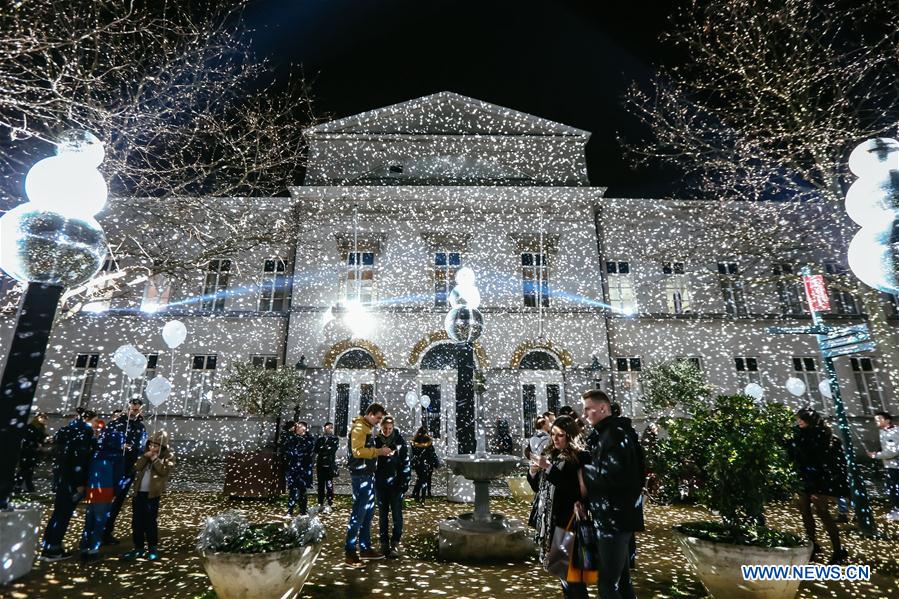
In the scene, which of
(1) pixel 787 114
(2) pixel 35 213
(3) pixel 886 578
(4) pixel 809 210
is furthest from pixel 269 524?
(4) pixel 809 210

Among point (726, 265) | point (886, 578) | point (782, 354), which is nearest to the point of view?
point (886, 578)

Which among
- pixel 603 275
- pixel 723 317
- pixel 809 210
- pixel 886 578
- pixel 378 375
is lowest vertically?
pixel 886 578

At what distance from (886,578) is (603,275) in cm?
1473

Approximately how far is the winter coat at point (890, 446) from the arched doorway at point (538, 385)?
32.0 ft

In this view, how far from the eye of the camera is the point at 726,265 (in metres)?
19.8

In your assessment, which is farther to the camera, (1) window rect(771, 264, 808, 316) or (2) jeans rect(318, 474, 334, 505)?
(1) window rect(771, 264, 808, 316)

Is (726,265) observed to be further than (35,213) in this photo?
Yes

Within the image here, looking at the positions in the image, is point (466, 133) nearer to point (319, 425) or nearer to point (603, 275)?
point (603, 275)

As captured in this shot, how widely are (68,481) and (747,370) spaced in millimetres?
21785

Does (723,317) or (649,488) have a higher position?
(723,317)

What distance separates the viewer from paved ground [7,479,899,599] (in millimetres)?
4449

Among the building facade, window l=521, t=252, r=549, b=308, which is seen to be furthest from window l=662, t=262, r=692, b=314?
window l=521, t=252, r=549, b=308

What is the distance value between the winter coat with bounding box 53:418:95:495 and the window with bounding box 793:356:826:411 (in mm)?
23203

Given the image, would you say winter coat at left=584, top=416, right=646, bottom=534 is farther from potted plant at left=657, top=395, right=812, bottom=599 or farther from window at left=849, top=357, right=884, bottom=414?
window at left=849, top=357, right=884, bottom=414
